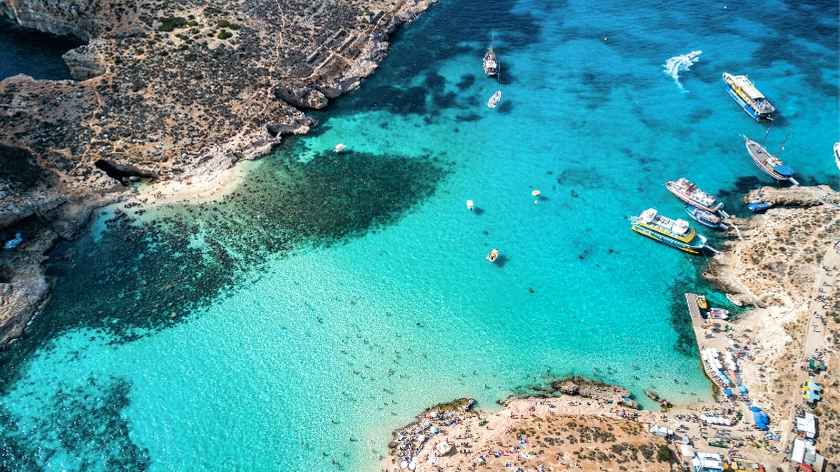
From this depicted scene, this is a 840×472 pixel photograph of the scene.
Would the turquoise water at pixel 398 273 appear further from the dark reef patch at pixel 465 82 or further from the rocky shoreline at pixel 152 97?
the rocky shoreline at pixel 152 97

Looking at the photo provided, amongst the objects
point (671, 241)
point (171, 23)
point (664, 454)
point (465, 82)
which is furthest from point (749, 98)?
point (171, 23)

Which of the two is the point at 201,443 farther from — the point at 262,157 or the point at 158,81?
the point at 158,81

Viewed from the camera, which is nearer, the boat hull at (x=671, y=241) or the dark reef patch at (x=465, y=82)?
the boat hull at (x=671, y=241)

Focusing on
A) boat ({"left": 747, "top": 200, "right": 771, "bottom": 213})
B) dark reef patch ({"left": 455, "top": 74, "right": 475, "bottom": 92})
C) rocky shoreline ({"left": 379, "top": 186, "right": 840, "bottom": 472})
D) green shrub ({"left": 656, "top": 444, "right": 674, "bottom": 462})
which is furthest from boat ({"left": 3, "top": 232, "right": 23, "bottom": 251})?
boat ({"left": 747, "top": 200, "right": 771, "bottom": 213})

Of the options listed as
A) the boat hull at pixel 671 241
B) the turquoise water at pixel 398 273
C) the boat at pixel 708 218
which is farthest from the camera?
the boat at pixel 708 218

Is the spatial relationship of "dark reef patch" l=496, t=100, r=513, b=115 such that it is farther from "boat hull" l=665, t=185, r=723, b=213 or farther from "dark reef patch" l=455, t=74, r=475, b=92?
"boat hull" l=665, t=185, r=723, b=213

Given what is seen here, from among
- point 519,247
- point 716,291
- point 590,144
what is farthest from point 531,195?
point 716,291

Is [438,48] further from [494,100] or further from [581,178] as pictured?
[581,178]

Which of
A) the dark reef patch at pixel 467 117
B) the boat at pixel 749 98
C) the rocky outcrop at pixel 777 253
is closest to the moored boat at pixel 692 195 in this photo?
the rocky outcrop at pixel 777 253
